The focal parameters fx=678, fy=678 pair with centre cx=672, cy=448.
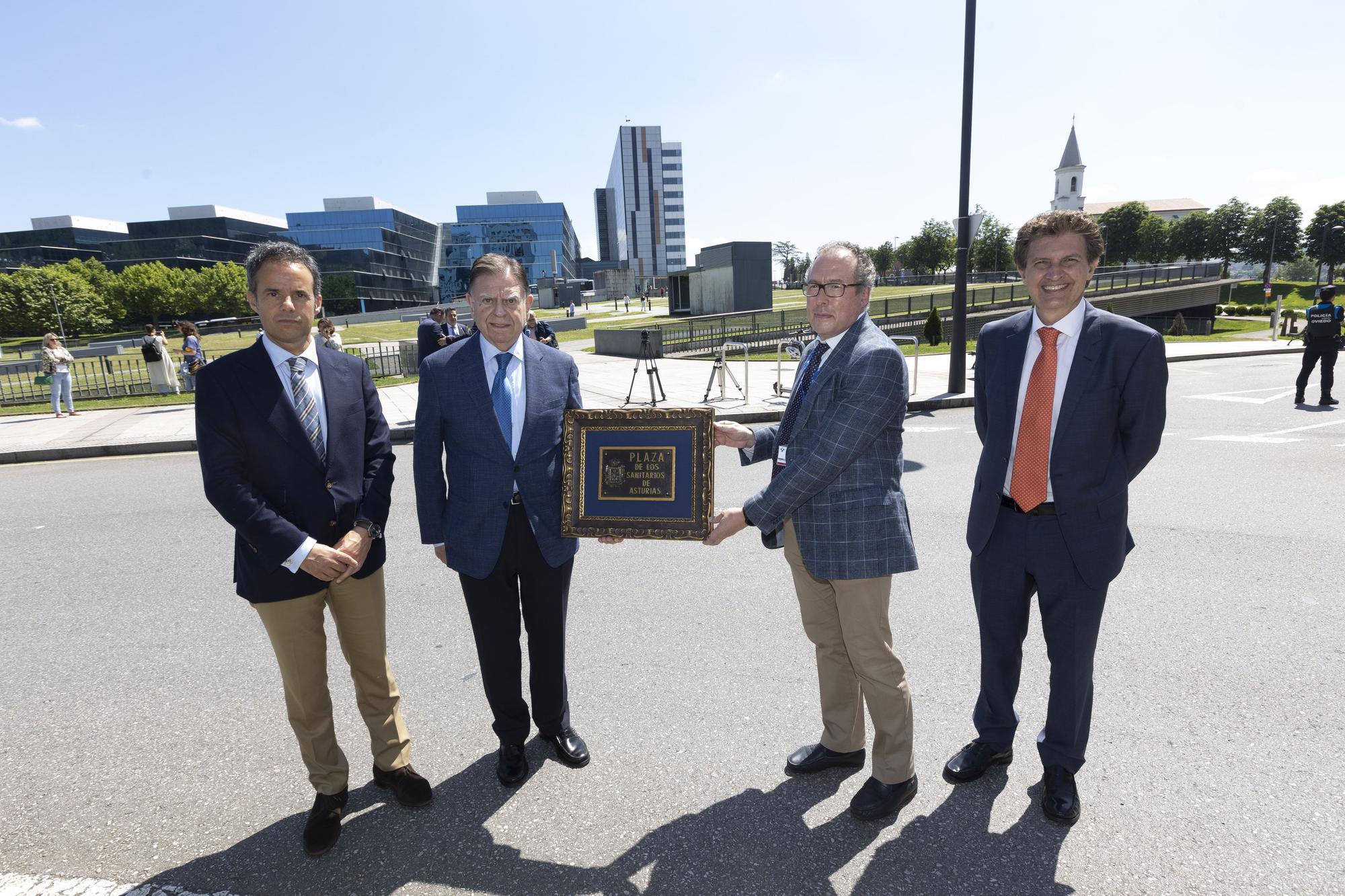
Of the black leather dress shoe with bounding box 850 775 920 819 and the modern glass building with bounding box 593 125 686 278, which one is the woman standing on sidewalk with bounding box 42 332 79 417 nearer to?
the black leather dress shoe with bounding box 850 775 920 819

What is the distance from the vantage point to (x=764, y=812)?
273 cm

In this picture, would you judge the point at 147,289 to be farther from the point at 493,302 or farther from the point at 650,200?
the point at 650,200

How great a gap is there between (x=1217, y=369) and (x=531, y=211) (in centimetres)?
10728

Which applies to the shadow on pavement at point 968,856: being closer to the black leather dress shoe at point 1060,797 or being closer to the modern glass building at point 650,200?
the black leather dress shoe at point 1060,797

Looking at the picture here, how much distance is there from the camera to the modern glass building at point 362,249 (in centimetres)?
8325

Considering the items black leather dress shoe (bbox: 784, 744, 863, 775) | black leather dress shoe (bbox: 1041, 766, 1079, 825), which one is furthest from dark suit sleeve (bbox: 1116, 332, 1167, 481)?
black leather dress shoe (bbox: 784, 744, 863, 775)

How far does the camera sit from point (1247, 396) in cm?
1276

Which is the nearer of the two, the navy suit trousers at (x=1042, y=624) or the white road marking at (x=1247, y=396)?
the navy suit trousers at (x=1042, y=624)

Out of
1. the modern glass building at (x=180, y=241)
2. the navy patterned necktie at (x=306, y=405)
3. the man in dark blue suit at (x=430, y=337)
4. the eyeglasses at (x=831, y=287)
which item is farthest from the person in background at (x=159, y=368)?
the modern glass building at (x=180, y=241)

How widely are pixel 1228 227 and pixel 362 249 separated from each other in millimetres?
108253

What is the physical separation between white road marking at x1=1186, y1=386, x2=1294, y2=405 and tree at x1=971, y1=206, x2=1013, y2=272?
75.5m

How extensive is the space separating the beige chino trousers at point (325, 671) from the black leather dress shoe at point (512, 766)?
0.40 m

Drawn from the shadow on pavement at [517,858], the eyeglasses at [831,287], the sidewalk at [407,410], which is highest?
the eyeglasses at [831,287]

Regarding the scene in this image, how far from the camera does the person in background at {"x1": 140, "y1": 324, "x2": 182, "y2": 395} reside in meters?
16.2
